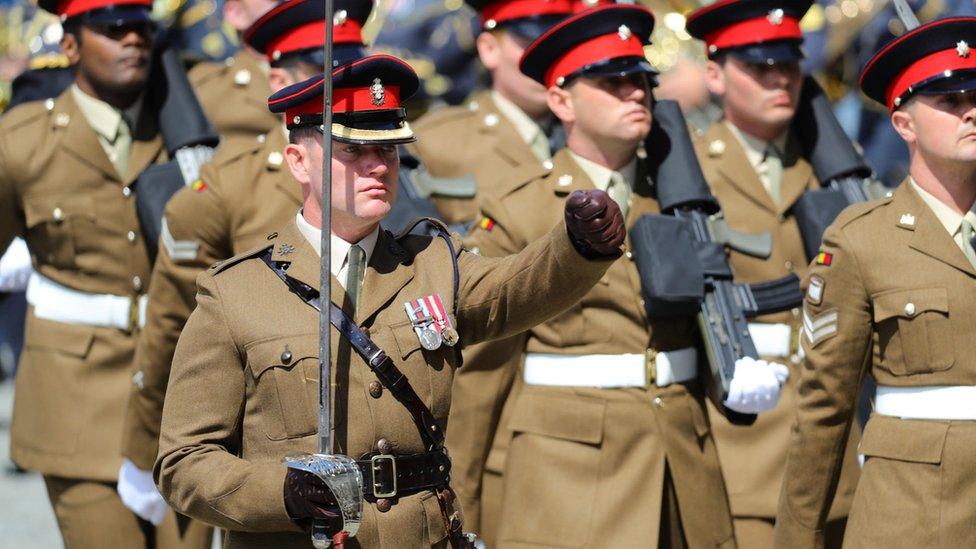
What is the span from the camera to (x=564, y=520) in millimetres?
6352

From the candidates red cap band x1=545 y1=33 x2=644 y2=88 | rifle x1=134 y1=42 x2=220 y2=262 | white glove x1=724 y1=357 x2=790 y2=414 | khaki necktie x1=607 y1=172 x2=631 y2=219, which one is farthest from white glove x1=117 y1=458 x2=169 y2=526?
white glove x1=724 y1=357 x2=790 y2=414

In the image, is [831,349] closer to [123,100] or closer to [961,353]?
[961,353]

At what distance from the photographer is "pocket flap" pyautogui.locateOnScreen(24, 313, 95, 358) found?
754 centimetres

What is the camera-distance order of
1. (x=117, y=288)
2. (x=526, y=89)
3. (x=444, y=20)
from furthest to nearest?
(x=444, y=20)
(x=526, y=89)
(x=117, y=288)

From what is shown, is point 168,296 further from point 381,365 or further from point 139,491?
point 381,365

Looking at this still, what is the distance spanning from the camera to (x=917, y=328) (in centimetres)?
550

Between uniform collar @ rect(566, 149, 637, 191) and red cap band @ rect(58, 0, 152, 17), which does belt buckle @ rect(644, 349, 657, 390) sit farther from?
red cap band @ rect(58, 0, 152, 17)

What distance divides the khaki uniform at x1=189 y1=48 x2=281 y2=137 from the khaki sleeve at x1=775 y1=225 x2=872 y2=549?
3809 millimetres

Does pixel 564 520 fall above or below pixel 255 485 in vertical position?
below

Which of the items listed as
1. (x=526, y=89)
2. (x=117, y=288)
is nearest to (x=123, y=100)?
(x=117, y=288)

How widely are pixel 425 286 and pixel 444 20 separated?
959 centimetres

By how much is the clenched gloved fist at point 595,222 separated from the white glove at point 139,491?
2963mm

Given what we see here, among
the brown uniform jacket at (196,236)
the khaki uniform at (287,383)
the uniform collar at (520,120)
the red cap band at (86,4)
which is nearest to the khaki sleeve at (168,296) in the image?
the brown uniform jacket at (196,236)

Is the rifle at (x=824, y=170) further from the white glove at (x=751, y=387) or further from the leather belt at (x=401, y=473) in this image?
the leather belt at (x=401, y=473)
